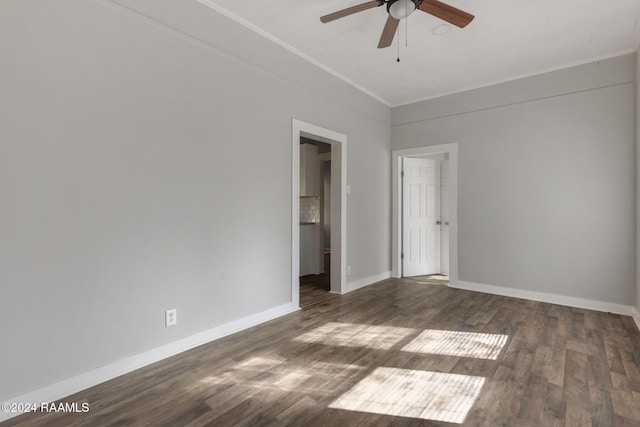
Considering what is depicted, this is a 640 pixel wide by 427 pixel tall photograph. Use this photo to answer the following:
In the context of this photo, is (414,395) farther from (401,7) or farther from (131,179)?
(401,7)

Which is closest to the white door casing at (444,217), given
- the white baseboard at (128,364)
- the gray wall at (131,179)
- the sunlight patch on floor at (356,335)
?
the sunlight patch on floor at (356,335)

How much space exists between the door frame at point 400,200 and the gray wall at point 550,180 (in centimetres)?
9

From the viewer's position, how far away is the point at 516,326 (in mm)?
3352

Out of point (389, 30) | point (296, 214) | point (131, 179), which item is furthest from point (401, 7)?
point (131, 179)

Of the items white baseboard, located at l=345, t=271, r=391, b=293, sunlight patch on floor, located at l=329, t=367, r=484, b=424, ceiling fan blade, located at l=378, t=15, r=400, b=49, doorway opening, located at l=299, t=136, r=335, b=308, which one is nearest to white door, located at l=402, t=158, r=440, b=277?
white baseboard, located at l=345, t=271, r=391, b=293

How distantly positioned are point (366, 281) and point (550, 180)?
2.89 m

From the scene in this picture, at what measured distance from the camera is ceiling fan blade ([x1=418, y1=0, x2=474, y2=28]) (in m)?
2.36

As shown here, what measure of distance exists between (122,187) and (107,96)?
651 mm

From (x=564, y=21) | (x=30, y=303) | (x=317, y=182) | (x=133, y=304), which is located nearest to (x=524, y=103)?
(x=564, y=21)

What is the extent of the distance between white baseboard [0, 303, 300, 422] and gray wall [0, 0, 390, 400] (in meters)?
0.05

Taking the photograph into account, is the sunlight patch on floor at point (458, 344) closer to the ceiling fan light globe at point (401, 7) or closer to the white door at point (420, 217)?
the white door at point (420, 217)

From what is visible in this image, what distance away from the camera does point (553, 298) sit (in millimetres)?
4199

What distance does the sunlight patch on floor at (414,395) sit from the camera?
1.93m

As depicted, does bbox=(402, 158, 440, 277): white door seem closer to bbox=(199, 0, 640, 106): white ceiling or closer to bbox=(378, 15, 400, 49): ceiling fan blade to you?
bbox=(199, 0, 640, 106): white ceiling
